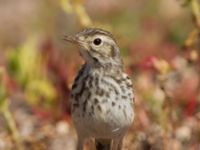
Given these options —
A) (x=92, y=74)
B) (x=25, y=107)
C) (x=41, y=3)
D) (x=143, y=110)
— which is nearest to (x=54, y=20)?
(x=41, y=3)

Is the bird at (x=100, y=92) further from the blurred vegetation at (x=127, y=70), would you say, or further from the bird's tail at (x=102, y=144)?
the blurred vegetation at (x=127, y=70)

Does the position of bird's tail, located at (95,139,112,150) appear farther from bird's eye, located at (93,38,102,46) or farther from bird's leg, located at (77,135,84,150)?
bird's eye, located at (93,38,102,46)

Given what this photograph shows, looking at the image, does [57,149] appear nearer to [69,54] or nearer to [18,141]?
[18,141]

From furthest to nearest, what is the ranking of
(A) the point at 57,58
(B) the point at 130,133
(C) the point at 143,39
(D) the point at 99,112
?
1. (C) the point at 143,39
2. (A) the point at 57,58
3. (B) the point at 130,133
4. (D) the point at 99,112

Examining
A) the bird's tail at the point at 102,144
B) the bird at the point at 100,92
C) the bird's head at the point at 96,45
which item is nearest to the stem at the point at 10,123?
the bird's tail at the point at 102,144

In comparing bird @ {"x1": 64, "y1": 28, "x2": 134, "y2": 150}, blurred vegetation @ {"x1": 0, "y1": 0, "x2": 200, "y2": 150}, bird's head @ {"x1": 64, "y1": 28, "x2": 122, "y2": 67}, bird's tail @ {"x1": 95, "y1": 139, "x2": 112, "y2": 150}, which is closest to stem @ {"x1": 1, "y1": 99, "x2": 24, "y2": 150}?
blurred vegetation @ {"x1": 0, "y1": 0, "x2": 200, "y2": 150}

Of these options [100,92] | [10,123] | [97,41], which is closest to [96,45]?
[97,41]
